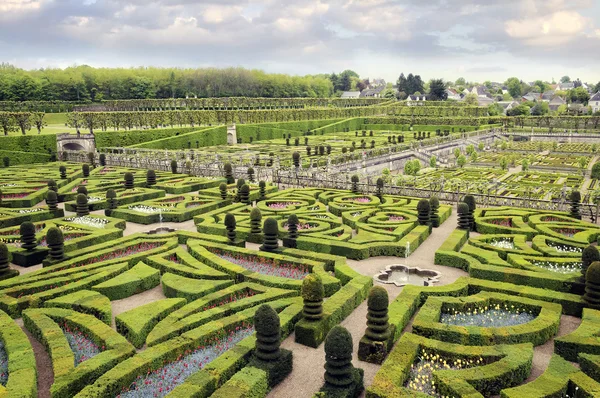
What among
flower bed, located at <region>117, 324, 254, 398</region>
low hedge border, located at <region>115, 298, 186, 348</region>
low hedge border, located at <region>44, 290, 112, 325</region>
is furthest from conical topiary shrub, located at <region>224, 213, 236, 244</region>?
flower bed, located at <region>117, 324, 254, 398</region>

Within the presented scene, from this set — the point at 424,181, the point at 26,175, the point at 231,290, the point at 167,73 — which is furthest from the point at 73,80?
the point at 231,290

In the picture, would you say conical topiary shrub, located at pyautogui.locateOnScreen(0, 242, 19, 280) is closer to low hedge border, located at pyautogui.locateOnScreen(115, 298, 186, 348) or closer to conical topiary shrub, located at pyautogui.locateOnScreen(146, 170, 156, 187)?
low hedge border, located at pyautogui.locateOnScreen(115, 298, 186, 348)

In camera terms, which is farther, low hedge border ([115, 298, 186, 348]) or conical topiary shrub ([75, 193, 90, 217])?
conical topiary shrub ([75, 193, 90, 217])

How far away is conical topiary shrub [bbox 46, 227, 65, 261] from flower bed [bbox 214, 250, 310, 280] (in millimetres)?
6444

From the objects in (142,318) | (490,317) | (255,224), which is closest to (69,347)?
(142,318)

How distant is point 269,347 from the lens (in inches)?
412

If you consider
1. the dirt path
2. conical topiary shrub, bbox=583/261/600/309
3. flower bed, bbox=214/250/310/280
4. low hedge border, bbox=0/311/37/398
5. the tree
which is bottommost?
the dirt path

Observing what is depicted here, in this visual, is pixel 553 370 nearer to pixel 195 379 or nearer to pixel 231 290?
pixel 195 379

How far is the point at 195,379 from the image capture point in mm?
9734

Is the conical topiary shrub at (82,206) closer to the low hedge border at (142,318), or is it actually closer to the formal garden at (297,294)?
the formal garden at (297,294)

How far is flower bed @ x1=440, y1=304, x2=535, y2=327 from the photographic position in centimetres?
1300

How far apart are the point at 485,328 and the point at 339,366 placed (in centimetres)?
480

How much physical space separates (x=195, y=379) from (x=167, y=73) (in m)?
119

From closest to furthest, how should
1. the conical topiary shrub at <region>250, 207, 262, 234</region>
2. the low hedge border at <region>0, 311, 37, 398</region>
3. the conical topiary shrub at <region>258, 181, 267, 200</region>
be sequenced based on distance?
the low hedge border at <region>0, 311, 37, 398</region> < the conical topiary shrub at <region>250, 207, 262, 234</region> < the conical topiary shrub at <region>258, 181, 267, 200</region>
